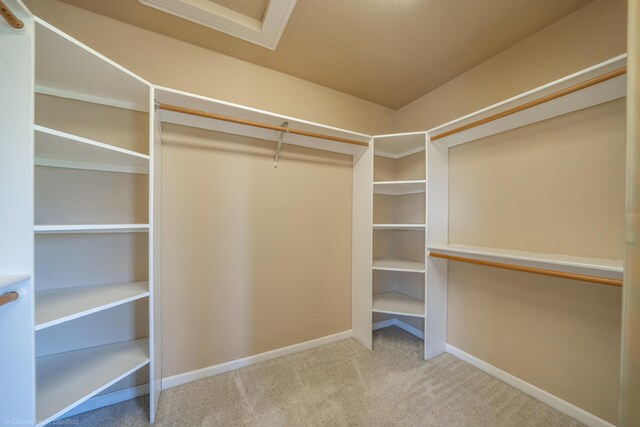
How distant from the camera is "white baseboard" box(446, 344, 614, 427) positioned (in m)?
1.33

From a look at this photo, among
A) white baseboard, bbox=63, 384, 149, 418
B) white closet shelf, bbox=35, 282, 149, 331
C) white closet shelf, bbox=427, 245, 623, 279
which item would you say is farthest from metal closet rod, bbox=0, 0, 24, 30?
white closet shelf, bbox=427, 245, 623, 279

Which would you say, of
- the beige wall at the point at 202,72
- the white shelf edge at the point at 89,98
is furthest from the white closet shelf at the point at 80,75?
the beige wall at the point at 202,72

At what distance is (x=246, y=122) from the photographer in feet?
5.36

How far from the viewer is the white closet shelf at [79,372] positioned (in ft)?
3.31

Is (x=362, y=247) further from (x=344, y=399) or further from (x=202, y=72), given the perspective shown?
(x=202, y=72)

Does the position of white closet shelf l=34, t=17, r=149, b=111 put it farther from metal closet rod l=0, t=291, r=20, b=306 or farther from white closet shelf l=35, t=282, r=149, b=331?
white closet shelf l=35, t=282, r=149, b=331

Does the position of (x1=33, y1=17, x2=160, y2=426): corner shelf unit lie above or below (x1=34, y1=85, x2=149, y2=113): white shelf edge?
below

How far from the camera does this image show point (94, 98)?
4.57 feet

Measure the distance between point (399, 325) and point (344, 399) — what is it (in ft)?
4.11

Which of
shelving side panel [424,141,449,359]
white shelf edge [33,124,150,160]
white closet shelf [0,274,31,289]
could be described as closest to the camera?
white closet shelf [0,274,31,289]

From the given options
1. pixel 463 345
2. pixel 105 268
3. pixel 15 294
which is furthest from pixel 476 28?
pixel 105 268

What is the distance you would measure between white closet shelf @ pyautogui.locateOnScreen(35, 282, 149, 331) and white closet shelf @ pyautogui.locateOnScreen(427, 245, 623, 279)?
6.97 feet

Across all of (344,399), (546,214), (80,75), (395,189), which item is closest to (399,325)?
(344,399)

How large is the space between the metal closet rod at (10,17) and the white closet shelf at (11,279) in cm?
89
